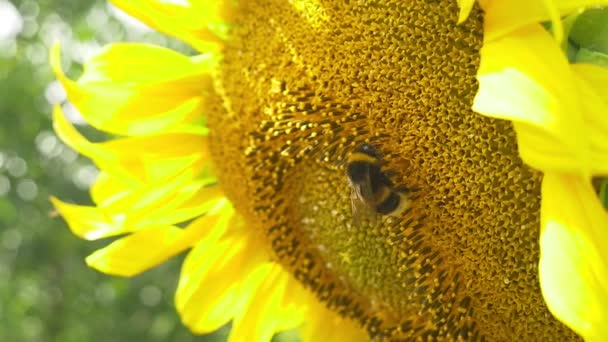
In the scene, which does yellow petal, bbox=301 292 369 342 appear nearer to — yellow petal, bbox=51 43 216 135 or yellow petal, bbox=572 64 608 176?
yellow petal, bbox=51 43 216 135

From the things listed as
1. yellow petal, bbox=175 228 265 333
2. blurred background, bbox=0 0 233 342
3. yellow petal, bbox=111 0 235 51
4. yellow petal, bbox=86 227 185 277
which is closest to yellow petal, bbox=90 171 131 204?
yellow petal, bbox=86 227 185 277

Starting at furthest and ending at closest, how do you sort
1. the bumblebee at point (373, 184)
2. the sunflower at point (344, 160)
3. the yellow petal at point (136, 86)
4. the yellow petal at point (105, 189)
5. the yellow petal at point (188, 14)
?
1. the yellow petal at point (105, 189)
2. the yellow petal at point (136, 86)
3. the yellow petal at point (188, 14)
4. the bumblebee at point (373, 184)
5. the sunflower at point (344, 160)

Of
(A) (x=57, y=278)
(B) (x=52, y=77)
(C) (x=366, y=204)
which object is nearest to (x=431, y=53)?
(C) (x=366, y=204)

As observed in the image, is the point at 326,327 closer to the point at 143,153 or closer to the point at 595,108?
the point at 143,153

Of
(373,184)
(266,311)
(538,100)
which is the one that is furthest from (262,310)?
(538,100)

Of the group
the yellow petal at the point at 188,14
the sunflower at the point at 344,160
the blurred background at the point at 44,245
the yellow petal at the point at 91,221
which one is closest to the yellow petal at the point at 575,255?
the sunflower at the point at 344,160

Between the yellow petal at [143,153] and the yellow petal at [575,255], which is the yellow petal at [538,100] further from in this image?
the yellow petal at [143,153]

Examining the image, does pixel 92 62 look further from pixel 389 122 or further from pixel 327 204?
pixel 389 122
